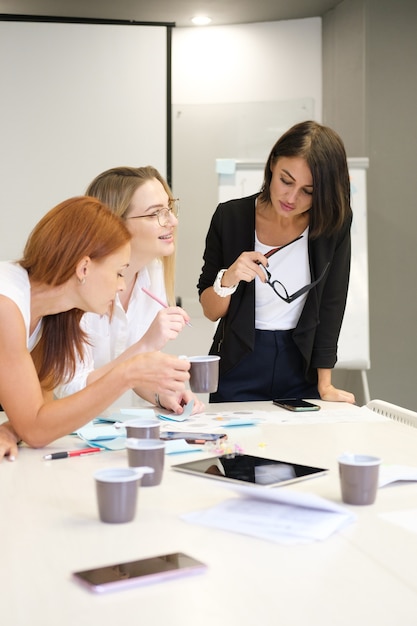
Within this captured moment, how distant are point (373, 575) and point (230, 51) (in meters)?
5.26

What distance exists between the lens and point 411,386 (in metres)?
5.37

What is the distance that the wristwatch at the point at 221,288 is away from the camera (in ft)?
8.44

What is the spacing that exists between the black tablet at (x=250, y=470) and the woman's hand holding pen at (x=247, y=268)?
89 cm

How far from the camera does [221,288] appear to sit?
2586mm

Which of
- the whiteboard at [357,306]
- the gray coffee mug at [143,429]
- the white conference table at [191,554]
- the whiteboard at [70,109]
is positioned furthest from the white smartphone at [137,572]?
the whiteboard at [70,109]

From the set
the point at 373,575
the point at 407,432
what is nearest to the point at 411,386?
the point at 407,432

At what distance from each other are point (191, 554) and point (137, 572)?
0.12 meters

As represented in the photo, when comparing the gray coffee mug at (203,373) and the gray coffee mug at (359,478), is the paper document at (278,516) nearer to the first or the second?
the gray coffee mug at (359,478)

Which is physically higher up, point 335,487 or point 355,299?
point 355,299

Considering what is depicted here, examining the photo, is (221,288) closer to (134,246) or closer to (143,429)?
(134,246)

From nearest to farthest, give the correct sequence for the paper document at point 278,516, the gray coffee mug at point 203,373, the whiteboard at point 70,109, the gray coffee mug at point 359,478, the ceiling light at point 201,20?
the paper document at point 278,516 → the gray coffee mug at point 359,478 → the gray coffee mug at point 203,373 → the whiteboard at point 70,109 → the ceiling light at point 201,20

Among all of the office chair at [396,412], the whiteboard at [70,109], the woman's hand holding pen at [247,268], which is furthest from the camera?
the whiteboard at [70,109]

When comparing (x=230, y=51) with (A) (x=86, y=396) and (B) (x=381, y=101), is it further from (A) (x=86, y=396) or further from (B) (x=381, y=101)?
(A) (x=86, y=396)

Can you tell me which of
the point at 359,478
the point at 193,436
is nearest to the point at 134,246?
the point at 193,436
